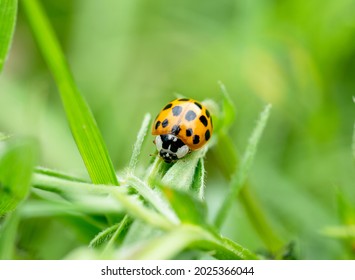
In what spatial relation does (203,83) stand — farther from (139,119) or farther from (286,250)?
(286,250)

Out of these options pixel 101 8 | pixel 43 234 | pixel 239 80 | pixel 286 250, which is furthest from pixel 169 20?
pixel 286 250

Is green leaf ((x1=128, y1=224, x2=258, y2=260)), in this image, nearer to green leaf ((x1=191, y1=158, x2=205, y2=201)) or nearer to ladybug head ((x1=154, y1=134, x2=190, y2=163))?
green leaf ((x1=191, y1=158, x2=205, y2=201))

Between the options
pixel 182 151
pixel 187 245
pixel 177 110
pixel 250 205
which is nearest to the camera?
pixel 187 245

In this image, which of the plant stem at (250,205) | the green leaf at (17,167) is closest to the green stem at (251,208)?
the plant stem at (250,205)

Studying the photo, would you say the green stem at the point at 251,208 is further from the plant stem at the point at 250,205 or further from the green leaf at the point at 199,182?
the green leaf at the point at 199,182

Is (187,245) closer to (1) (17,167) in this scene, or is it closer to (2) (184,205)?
(2) (184,205)

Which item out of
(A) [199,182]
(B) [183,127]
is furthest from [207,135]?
(A) [199,182]
